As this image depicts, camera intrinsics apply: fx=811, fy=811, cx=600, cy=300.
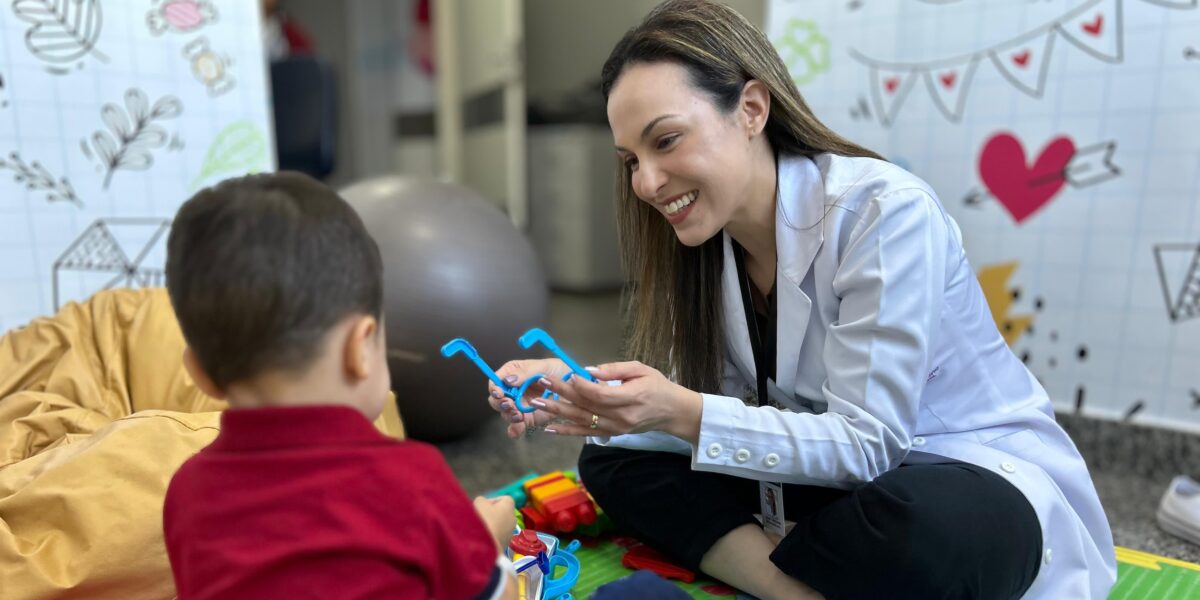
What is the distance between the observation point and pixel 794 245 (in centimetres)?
99

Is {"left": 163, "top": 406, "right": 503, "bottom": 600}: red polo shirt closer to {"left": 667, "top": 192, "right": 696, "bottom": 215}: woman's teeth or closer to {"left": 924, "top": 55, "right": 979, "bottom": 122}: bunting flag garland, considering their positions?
{"left": 667, "top": 192, "right": 696, "bottom": 215}: woman's teeth

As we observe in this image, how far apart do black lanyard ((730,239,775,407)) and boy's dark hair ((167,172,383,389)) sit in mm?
623

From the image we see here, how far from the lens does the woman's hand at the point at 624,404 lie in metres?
0.84

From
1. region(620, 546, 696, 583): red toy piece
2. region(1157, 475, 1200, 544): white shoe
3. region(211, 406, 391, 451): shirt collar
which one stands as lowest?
region(1157, 475, 1200, 544): white shoe

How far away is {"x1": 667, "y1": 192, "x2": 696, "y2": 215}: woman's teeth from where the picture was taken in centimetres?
99

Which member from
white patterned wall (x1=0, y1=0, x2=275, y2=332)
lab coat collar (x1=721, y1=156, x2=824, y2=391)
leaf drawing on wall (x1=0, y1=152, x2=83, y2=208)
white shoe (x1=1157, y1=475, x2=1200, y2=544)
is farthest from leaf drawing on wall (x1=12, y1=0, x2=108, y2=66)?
white shoe (x1=1157, y1=475, x2=1200, y2=544)

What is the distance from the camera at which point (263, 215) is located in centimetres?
56

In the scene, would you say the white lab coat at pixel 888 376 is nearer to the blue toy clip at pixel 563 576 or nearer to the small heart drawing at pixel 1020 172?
the blue toy clip at pixel 563 576

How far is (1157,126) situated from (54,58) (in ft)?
6.92

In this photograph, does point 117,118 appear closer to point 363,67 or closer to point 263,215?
point 263,215

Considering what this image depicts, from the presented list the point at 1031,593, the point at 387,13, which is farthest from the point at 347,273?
the point at 387,13

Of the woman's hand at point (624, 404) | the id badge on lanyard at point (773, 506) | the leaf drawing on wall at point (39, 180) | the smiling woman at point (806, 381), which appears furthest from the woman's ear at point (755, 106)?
the leaf drawing on wall at point (39, 180)

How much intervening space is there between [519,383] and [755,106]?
44 cm

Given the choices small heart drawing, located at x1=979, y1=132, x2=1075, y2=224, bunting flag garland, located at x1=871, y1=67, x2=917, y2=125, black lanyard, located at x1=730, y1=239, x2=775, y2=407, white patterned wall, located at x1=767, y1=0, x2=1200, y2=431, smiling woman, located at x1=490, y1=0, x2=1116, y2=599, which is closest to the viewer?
smiling woman, located at x1=490, y1=0, x2=1116, y2=599
